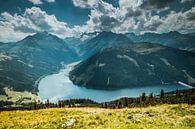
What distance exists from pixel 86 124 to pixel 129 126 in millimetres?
4421

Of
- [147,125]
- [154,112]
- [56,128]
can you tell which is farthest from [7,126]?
[154,112]

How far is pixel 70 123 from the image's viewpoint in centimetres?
2700

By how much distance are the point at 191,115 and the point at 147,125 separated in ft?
27.1

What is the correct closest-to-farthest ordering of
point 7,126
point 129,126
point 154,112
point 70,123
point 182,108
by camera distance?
point 129,126 → point 70,123 → point 7,126 → point 154,112 → point 182,108

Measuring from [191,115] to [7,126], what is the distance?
70.1ft

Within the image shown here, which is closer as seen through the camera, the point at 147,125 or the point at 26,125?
the point at 147,125

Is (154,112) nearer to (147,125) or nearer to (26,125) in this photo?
(147,125)

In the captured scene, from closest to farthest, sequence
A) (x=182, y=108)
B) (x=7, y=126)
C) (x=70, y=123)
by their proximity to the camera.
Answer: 1. (x=70, y=123)
2. (x=7, y=126)
3. (x=182, y=108)

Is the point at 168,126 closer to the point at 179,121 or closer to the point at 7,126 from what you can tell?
the point at 179,121

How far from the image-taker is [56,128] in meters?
26.0

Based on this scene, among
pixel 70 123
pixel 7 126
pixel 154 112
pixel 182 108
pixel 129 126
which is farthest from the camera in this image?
pixel 182 108

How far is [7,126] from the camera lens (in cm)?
2912

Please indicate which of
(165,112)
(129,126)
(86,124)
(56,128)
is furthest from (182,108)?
(56,128)

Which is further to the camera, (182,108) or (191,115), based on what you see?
(182,108)
